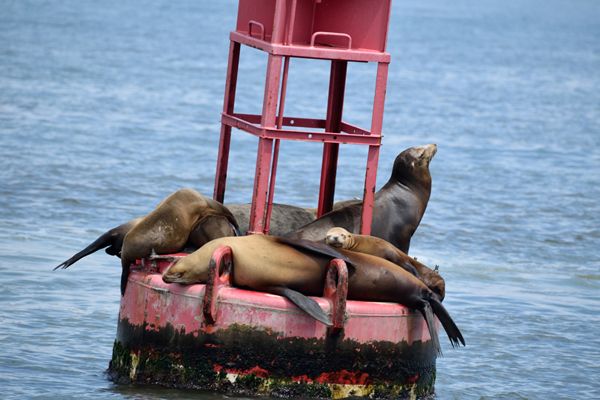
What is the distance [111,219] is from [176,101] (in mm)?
16576

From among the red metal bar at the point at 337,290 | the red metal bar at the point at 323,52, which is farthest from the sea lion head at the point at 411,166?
the red metal bar at the point at 337,290

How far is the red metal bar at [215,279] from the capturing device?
812 cm

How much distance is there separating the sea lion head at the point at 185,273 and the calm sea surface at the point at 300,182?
72 cm

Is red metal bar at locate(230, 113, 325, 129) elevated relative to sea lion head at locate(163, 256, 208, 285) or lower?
elevated

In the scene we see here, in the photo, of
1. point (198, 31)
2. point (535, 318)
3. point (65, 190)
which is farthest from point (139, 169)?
point (198, 31)

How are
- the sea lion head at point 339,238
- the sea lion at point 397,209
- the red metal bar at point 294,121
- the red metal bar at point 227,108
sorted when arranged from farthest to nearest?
the red metal bar at point 294,121 → the red metal bar at point 227,108 → the sea lion at point 397,209 → the sea lion head at point 339,238

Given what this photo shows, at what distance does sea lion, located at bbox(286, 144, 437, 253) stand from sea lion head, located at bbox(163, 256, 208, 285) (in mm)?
1063

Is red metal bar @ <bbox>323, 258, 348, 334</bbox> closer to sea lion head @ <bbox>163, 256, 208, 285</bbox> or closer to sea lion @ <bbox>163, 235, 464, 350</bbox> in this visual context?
sea lion @ <bbox>163, 235, 464, 350</bbox>

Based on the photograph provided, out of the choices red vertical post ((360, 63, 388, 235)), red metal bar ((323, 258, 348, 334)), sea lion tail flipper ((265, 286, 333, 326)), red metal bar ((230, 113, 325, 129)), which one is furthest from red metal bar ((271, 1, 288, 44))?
sea lion tail flipper ((265, 286, 333, 326))

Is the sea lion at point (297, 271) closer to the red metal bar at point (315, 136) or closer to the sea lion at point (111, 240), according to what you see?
the red metal bar at point (315, 136)

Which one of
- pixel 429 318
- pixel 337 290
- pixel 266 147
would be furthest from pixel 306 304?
pixel 266 147

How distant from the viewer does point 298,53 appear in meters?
8.82

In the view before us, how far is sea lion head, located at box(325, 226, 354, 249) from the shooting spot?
855 centimetres

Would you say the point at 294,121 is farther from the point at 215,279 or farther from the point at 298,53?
the point at 215,279
